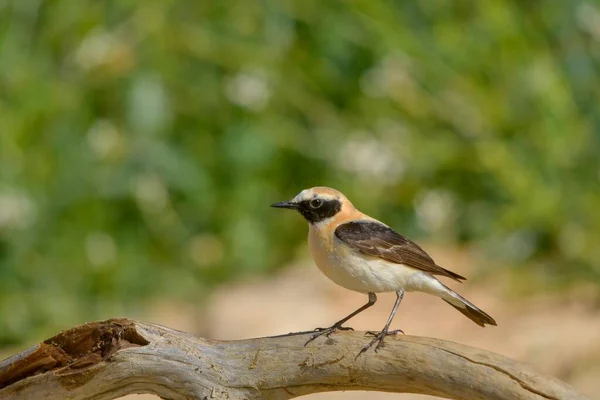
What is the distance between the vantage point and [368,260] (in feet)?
12.4

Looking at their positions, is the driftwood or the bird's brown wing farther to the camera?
the bird's brown wing

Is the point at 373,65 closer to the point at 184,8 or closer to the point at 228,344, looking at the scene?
the point at 184,8

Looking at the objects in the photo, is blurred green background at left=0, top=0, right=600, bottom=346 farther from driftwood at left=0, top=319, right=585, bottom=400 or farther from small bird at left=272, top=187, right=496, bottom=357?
driftwood at left=0, top=319, right=585, bottom=400

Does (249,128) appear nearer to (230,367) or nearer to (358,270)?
(358,270)

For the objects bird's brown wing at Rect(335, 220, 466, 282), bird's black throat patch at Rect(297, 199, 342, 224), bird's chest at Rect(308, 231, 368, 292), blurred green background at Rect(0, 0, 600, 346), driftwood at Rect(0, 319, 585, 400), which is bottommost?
driftwood at Rect(0, 319, 585, 400)

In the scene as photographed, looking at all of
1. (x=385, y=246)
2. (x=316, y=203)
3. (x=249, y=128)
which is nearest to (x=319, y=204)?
(x=316, y=203)

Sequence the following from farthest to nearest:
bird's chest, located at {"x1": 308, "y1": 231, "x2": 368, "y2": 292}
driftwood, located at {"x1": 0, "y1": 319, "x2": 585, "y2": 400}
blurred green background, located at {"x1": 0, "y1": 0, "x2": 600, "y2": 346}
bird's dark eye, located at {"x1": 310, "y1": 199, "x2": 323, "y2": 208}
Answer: blurred green background, located at {"x1": 0, "y1": 0, "x2": 600, "y2": 346}, bird's dark eye, located at {"x1": 310, "y1": 199, "x2": 323, "y2": 208}, bird's chest, located at {"x1": 308, "y1": 231, "x2": 368, "y2": 292}, driftwood, located at {"x1": 0, "y1": 319, "x2": 585, "y2": 400}

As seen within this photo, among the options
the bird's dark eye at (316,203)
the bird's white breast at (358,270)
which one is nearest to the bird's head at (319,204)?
the bird's dark eye at (316,203)

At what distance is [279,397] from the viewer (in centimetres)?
360

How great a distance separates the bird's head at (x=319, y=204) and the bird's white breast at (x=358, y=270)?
12 centimetres

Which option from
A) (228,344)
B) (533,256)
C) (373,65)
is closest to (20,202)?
(373,65)

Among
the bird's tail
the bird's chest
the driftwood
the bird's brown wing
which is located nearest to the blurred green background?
the bird's tail

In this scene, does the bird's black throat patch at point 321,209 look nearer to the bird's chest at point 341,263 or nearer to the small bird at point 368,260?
the small bird at point 368,260

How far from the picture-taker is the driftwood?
3.45 m
